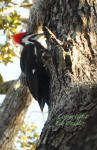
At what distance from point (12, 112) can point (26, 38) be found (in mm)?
1137

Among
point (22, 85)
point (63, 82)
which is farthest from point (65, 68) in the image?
point (22, 85)

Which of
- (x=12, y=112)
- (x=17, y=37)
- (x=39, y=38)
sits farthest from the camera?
(x=17, y=37)

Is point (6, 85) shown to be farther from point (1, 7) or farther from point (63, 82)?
point (63, 82)

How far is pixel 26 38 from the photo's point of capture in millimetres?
3975

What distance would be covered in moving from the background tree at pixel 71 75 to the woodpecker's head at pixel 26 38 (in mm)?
1026

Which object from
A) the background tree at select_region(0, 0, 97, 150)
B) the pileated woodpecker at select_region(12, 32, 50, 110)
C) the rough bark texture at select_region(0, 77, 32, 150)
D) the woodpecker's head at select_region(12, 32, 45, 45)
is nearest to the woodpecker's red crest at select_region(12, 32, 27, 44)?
the woodpecker's head at select_region(12, 32, 45, 45)

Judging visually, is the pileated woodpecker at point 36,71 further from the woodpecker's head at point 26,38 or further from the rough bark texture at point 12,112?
the rough bark texture at point 12,112

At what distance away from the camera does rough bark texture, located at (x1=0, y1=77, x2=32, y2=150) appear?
3775 millimetres

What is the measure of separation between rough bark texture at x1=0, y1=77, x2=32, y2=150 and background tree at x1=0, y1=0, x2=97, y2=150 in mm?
1694

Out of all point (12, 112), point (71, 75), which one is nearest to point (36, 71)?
point (12, 112)

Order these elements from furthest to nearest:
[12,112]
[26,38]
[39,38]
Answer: [26,38] → [12,112] → [39,38]

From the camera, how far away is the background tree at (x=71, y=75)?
1.39m

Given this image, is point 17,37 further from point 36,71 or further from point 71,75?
point 71,75

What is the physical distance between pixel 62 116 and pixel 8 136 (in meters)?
2.37
